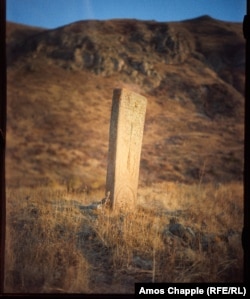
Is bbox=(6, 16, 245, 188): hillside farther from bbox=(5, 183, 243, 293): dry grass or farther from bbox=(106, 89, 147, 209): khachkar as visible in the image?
bbox=(5, 183, 243, 293): dry grass

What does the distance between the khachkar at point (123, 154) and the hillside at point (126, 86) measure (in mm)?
106

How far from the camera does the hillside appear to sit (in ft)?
13.7

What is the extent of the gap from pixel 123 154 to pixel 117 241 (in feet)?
3.05

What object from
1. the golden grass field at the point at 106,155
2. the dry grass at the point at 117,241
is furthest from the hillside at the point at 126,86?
the dry grass at the point at 117,241

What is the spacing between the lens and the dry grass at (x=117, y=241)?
370 cm

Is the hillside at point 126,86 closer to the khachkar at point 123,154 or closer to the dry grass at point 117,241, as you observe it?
the khachkar at point 123,154

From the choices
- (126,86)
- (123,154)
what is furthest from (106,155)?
(126,86)

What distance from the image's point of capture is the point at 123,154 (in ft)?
13.5

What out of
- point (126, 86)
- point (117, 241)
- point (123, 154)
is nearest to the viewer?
point (117, 241)

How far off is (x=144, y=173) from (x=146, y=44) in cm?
155

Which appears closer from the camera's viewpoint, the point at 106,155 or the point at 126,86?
the point at 106,155

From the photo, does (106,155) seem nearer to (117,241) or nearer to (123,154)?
(123,154)

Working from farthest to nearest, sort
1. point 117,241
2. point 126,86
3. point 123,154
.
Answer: point 126,86 < point 123,154 < point 117,241

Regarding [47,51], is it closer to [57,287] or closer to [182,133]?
[182,133]
